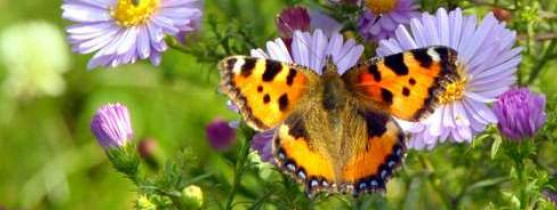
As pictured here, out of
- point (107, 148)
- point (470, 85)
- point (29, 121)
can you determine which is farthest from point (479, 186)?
point (29, 121)

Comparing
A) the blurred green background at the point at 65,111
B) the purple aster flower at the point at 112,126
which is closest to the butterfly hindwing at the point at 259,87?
the purple aster flower at the point at 112,126

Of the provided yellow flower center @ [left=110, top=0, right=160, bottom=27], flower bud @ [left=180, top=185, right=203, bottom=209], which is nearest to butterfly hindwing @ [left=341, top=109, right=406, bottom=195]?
flower bud @ [left=180, top=185, right=203, bottom=209]

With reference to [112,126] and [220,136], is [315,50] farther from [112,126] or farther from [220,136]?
[220,136]

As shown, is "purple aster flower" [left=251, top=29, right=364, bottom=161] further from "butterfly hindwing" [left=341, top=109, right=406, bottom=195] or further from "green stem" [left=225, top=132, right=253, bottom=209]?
"butterfly hindwing" [left=341, top=109, right=406, bottom=195]

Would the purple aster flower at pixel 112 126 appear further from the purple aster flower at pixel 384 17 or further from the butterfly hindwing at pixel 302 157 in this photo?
the purple aster flower at pixel 384 17

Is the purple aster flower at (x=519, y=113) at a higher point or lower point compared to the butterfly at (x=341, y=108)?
lower

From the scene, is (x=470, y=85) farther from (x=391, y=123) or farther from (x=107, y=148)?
(x=107, y=148)
